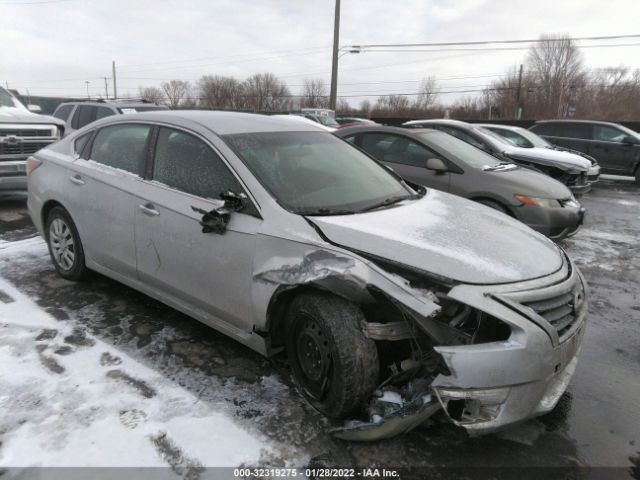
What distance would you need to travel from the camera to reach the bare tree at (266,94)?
64.6m

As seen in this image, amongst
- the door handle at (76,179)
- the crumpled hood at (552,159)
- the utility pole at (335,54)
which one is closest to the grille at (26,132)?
the door handle at (76,179)

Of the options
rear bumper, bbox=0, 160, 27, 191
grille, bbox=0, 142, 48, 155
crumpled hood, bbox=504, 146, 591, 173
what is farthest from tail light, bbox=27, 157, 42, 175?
crumpled hood, bbox=504, 146, 591, 173

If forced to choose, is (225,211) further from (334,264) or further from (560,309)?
(560,309)

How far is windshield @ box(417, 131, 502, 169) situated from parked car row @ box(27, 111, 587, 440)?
256 centimetres

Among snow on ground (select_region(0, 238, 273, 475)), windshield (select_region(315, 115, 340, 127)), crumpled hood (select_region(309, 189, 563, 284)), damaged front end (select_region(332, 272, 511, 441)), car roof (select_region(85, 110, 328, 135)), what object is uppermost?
windshield (select_region(315, 115, 340, 127))

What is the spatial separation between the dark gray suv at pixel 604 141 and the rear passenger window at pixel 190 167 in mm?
13046

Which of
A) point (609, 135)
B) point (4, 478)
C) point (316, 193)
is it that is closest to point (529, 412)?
point (316, 193)

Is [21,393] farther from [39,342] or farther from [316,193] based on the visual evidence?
[316,193]

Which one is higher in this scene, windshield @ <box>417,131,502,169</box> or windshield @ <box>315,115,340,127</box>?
windshield @ <box>315,115,340,127</box>

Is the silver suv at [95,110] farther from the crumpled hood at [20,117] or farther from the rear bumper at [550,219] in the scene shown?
the rear bumper at [550,219]

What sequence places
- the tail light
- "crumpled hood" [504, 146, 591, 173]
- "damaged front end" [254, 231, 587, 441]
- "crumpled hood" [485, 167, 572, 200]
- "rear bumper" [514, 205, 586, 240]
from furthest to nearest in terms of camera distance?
"crumpled hood" [504, 146, 591, 173]
"crumpled hood" [485, 167, 572, 200]
"rear bumper" [514, 205, 586, 240]
the tail light
"damaged front end" [254, 231, 587, 441]

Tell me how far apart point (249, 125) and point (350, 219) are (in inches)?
50.9

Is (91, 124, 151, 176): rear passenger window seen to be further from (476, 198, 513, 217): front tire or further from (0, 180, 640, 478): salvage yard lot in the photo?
(476, 198, 513, 217): front tire

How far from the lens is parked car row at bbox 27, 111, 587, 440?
2264 mm
